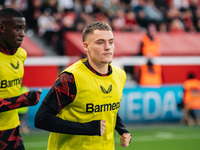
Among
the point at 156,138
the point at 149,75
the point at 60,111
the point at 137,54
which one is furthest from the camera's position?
the point at 137,54

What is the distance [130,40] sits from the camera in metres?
14.0

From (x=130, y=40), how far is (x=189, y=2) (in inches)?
208

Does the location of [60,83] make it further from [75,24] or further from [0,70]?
[75,24]

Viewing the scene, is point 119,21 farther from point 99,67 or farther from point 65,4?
point 99,67

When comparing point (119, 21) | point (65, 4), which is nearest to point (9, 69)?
point (65, 4)

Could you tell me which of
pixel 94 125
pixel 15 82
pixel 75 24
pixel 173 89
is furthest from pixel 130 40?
pixel 94 125

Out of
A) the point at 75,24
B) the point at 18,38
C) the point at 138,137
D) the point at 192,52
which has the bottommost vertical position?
the point at 138,137

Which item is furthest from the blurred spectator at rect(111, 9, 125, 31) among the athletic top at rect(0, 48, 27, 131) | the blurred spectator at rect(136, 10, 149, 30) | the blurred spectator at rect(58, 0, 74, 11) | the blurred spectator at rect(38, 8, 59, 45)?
the athletic top at rect(0, 48, 27, 131)

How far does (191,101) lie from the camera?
11156 mm

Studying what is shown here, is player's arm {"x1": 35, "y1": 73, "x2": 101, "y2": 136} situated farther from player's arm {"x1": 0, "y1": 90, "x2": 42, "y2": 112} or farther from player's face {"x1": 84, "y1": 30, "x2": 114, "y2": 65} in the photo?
player's arm {"x1": 0, "y1": 90, "x2": 42, "y2": 112}

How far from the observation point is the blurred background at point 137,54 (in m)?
10.4

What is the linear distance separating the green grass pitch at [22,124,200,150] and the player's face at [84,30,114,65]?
512 centimetres

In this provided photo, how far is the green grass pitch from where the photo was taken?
332 inches

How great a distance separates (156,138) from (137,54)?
4.35 m
